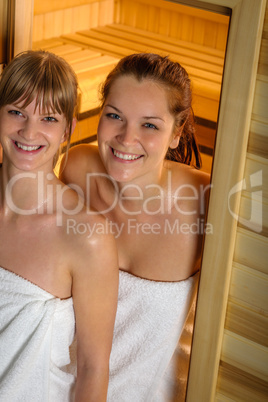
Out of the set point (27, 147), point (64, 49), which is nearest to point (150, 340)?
point (27, 147)

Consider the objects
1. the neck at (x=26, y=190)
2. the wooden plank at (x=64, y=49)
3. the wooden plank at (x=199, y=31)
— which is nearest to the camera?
the neck at (x=26, y=190)

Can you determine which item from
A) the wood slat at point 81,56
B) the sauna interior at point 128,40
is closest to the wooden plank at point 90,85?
the sauna interior at point 128,40

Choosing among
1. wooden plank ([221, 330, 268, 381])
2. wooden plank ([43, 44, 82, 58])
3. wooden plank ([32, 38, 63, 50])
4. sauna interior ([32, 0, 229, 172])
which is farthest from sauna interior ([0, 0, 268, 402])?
wooden plank ([32, 38, 63, 50])

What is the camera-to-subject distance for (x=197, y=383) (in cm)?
179

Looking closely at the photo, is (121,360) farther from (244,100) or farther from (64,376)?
(244,100)

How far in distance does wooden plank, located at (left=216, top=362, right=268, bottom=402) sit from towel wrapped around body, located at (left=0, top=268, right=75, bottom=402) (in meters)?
0.45

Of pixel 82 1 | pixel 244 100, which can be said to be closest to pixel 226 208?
pixel 244 100

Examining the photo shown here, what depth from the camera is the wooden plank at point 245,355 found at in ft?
5.53

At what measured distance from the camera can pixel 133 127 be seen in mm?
1812

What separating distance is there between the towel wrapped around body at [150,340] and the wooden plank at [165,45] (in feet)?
5.03

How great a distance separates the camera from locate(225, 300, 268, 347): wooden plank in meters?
1.66

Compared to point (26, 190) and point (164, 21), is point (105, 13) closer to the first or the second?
point (164, 21)

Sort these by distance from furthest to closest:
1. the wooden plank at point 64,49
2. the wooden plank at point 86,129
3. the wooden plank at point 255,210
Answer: the wooden plank at point 64,49 → the wooden plank at point 86,129 → the wooden plank at point 255,210

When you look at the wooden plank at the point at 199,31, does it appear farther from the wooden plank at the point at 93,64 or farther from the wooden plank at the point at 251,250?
A: the wooden plank at the point at 251,250
